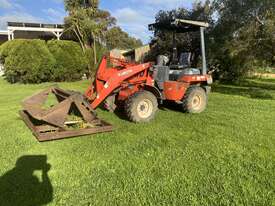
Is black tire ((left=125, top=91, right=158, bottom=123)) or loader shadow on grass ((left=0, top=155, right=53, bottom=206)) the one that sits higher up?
black tire ((left=125, top=91, right=158, bottom=123))

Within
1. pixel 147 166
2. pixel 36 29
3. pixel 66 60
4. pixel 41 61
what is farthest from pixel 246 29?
pixel 36 29

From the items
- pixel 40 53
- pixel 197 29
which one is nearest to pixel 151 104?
pixel 197 29

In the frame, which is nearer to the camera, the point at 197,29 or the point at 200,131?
the point at 200,131

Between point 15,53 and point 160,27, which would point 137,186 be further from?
point 15,53

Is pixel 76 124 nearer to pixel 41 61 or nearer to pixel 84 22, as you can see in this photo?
pixel 41 61

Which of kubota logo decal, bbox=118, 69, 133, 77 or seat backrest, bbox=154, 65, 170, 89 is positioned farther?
seat backrest, bbox=154, 65, 170, 89

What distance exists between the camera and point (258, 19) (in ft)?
39.2

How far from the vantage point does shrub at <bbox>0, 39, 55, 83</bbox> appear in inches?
682

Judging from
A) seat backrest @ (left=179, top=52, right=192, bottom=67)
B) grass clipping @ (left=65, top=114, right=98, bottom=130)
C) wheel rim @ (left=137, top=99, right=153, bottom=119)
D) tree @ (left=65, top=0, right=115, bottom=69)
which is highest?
tree @ (left=65, top=0, right=115, bottom=69)

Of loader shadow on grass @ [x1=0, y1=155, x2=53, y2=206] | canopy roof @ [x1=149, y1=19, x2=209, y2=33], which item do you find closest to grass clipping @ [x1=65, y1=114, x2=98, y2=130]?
loader shadow on grass @ [x1=0, y1=155, x2=53, y2=206]

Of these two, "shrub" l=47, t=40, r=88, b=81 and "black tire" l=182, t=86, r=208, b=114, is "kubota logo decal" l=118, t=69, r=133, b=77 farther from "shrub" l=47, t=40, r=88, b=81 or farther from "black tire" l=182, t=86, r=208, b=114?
"shrub" l=47, t=40, r=88, b=81

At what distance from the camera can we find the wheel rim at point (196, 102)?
819 centimetres

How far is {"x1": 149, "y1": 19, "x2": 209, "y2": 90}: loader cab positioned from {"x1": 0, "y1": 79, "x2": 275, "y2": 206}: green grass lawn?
1.33 metres

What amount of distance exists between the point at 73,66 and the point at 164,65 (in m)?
11.8
